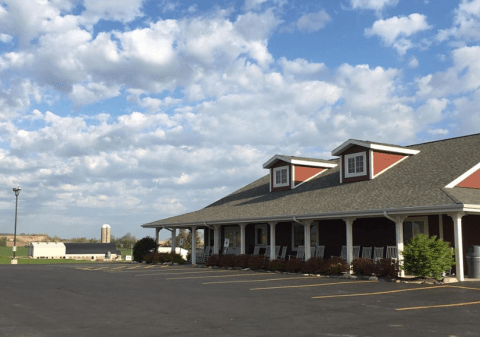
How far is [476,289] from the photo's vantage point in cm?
1502

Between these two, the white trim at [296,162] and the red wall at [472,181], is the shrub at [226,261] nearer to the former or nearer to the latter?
the white trim at [296,162]

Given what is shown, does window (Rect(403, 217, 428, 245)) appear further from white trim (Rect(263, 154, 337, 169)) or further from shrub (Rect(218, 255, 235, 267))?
shrub (Rect(218, 255, 235, 267))

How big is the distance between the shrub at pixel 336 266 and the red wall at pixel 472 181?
213 inches

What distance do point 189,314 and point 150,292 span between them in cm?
472

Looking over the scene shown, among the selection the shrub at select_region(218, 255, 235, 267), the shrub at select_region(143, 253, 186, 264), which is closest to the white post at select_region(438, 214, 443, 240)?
the shrub at select_region(218, 255, 235, 267)

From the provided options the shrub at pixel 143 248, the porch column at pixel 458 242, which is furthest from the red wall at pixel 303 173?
the porch column at pixel 458 242

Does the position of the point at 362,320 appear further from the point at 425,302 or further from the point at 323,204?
the point at 323,204

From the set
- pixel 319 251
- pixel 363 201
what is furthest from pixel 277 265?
pixel 363 201

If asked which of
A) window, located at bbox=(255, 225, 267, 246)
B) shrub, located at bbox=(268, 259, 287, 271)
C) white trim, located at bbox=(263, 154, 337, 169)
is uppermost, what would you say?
white trim, located at bbox=(263, 154, 337, 169)

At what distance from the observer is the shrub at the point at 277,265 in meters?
23.6

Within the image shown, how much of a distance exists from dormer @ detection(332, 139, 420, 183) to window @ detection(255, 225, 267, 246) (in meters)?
5.91

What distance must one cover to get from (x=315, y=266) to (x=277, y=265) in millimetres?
2489

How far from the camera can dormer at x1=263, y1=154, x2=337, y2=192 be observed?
2953 cm

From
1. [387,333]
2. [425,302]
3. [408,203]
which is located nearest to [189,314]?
[387,333]
